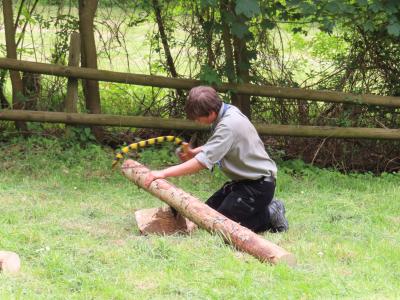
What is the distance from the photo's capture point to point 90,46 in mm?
9219

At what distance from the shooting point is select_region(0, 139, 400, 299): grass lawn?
4.12 m

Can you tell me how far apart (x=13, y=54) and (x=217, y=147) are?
4746 millimetres

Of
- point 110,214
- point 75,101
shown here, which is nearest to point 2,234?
point 110,214

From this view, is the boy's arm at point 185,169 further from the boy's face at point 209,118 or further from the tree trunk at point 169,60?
the tree trunk at point 169,60

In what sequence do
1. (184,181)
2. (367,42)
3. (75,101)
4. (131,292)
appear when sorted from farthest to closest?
1. (367,42)
2. (75,101)
3. (184,181)
4. (131,292)

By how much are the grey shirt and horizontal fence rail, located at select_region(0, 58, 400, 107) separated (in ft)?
10.3

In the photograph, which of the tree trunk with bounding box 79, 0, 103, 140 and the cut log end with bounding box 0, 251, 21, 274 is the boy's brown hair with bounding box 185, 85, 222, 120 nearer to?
the cut log end with bounding box 0, 251, 21, 274

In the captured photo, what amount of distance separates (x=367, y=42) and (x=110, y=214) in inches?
192

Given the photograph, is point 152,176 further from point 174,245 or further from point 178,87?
point 178,87

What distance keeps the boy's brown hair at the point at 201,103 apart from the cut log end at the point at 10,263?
1607mm

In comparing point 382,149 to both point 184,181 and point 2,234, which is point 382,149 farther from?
point 2,234

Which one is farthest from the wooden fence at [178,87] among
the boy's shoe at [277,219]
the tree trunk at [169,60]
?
the boy's shoe at [277,219]

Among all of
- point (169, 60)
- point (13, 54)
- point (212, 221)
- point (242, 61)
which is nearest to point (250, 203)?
point (212, 221)

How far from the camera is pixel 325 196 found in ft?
23.4
